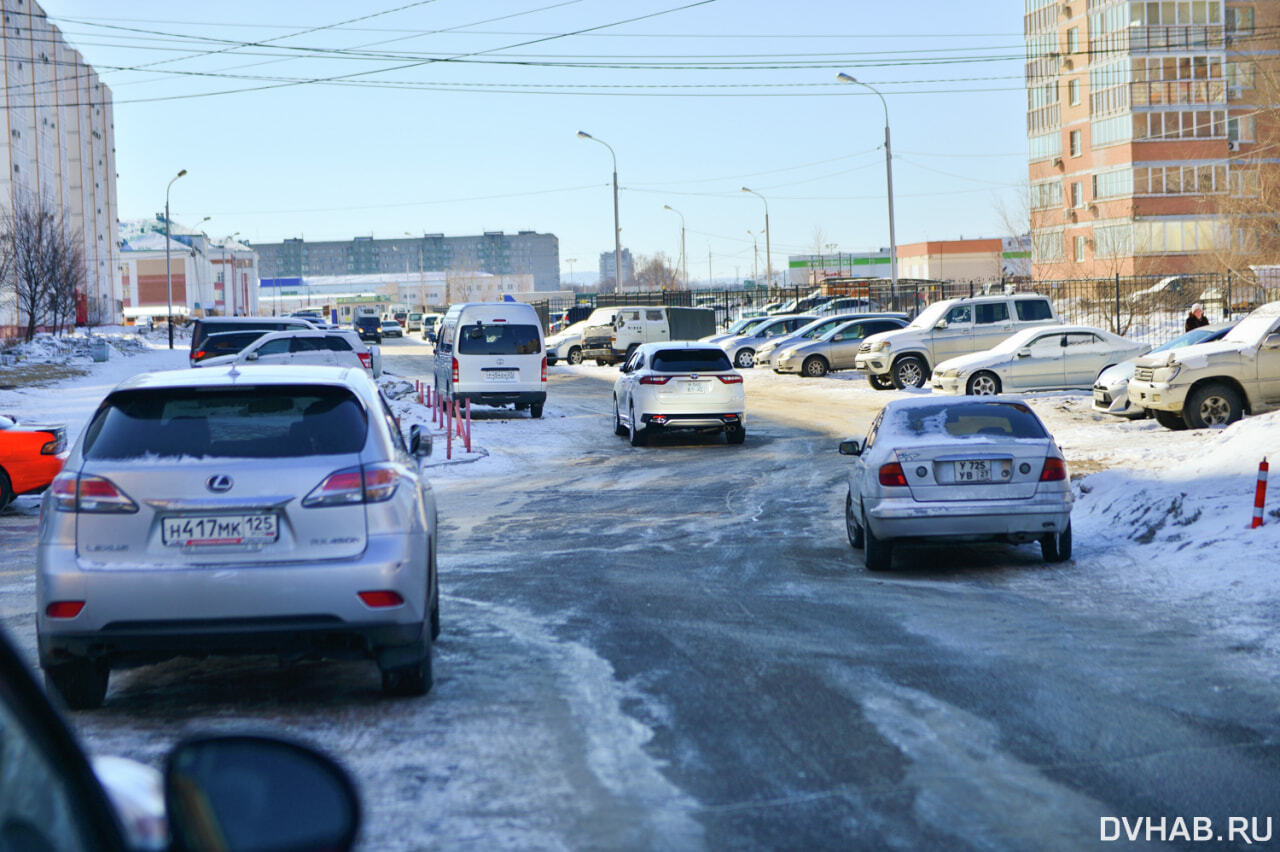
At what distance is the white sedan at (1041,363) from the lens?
90.0 ft

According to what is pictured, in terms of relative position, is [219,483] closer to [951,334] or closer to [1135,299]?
[951,334]

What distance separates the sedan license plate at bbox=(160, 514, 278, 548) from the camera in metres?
5.97

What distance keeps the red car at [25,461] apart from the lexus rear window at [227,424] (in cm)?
1036

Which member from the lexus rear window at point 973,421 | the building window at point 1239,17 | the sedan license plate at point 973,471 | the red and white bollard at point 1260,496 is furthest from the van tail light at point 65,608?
the building window at point 1239,17

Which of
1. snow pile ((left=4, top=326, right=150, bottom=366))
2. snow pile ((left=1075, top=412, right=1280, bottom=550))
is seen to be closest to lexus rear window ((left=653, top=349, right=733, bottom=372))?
snow pile ((left=1075, top=412, right=1280, bottom=550))

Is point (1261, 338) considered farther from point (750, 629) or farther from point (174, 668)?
point (174, 668)

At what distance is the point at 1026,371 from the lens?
27.5 metres

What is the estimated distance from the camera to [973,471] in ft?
34.9

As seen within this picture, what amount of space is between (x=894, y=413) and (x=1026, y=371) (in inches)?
668

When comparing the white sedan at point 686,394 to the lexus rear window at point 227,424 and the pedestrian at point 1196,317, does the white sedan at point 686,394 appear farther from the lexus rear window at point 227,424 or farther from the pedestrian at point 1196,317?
the lexus rear window at point 227,424

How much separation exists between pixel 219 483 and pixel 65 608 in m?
0.85

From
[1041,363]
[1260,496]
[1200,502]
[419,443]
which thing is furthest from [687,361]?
[419,443]

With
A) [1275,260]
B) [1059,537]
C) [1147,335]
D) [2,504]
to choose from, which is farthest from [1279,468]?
[1275,260]

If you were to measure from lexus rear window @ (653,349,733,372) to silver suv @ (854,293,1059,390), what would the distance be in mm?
10126
